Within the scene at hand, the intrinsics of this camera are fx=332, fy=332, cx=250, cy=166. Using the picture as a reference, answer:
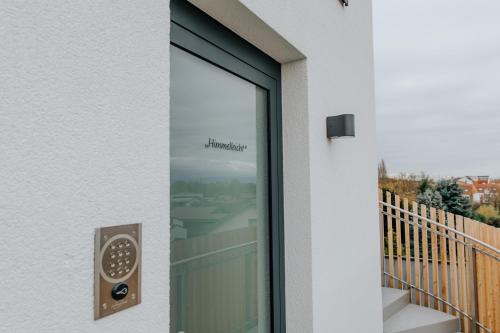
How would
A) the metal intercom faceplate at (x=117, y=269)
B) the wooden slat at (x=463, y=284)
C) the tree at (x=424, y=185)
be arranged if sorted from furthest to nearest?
1. the tree at (x=424, y=185)
2. the wooden slat at (x=463, y=284)
3. the metal intercom faceplate at (x=117, y=269)

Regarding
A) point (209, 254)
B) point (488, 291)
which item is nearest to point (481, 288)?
point (488, 291)

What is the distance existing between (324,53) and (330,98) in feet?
0.95

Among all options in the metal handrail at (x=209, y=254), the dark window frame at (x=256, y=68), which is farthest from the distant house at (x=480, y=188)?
the metal handrail at (x=209, y=254)

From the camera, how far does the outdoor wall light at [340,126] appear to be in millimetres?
2031

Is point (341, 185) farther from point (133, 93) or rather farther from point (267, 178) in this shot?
point (133, 93)

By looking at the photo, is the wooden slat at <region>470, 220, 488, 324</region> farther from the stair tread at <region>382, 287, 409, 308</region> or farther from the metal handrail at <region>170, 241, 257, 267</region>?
the metal handrail at <region>170, 241, 257, 267</region>

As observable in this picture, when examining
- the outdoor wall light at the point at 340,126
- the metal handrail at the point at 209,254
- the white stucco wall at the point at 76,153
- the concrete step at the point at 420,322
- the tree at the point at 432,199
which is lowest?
the concrete step at the point at 420,322

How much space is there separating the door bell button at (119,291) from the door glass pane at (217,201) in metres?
0.43

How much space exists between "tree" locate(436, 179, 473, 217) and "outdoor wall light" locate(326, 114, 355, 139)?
25.9ft

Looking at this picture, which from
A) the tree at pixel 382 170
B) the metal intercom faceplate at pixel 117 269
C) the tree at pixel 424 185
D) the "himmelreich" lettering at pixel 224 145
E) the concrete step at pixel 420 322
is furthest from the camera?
the tree at pixel 382 170

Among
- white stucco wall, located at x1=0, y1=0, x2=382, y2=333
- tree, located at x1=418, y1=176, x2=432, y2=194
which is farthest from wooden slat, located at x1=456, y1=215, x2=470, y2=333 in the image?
tree, located at x1=418, y1=176, x2=432, y2=194

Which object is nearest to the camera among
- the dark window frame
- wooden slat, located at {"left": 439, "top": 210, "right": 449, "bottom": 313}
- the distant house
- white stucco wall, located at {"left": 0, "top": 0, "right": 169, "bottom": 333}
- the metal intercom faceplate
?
white stucco wall, located at {"left": 0, "top": 0, "right": 169, "bottom": 333}

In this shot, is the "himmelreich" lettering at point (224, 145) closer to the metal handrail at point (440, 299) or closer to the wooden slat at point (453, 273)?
the wooden slat at point (453, 273)

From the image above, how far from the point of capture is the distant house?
29.3 ft
